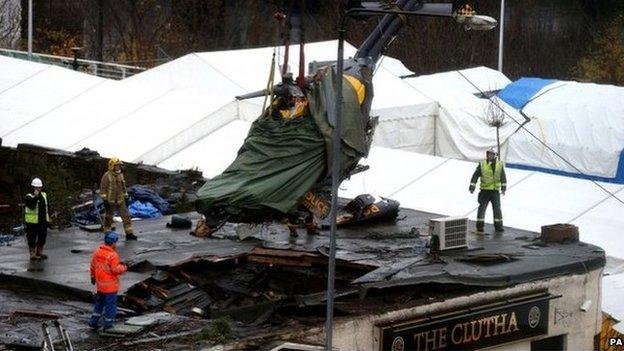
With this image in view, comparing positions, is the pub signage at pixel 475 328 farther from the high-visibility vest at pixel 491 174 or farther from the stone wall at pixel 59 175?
the stone wall at pixel 59 175

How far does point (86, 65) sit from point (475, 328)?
33512 mm

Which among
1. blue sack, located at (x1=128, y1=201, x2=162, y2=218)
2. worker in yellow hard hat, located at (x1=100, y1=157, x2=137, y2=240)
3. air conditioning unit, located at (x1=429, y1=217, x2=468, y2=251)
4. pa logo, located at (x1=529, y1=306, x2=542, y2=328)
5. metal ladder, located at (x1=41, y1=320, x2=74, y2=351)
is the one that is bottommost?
pa logo, located at (x1=529, y1=306, x2=542, y2=328)

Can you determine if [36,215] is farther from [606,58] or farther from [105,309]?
[606,58]

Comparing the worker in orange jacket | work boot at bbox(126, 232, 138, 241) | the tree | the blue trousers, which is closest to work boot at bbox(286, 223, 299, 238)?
work boot at bbox(126, 232, 138, 241)

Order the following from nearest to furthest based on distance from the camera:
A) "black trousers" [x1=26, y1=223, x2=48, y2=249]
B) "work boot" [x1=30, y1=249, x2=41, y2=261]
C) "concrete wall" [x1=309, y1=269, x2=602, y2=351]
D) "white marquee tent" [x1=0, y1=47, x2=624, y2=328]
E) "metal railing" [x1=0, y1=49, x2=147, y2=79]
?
1. "concrete wall" [x1=309, y1=269, x2=602, y2=351]
2. "black trousers" [x1=26, y1=223, x2=48, y2=249]
3. "work boot" [x1=30, y1=249, x2=41, y2=261]
4. "white marquee tent" [x1=0, y1=47, x2=624, y2=328]
5. "metal railing" [x1=0, y1=49, x2=147, y2=79]

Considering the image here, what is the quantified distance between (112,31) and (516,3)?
71.3 ft

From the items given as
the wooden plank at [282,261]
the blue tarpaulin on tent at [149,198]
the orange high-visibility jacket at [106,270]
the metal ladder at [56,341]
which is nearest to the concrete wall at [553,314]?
the wooden plank at [282,261]

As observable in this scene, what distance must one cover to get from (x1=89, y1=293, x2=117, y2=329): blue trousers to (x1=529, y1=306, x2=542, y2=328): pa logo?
7.61 m

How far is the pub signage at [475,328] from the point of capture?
2178 cm

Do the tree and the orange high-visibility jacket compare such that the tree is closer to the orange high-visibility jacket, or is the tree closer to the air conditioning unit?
the air conditioning unit

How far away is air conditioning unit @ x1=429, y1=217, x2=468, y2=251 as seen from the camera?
82.9ft

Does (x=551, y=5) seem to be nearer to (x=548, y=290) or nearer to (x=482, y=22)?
(x=548, y=290)

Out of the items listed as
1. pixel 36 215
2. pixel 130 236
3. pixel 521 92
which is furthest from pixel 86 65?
pixel 36 215

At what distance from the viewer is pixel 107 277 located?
19.4m
